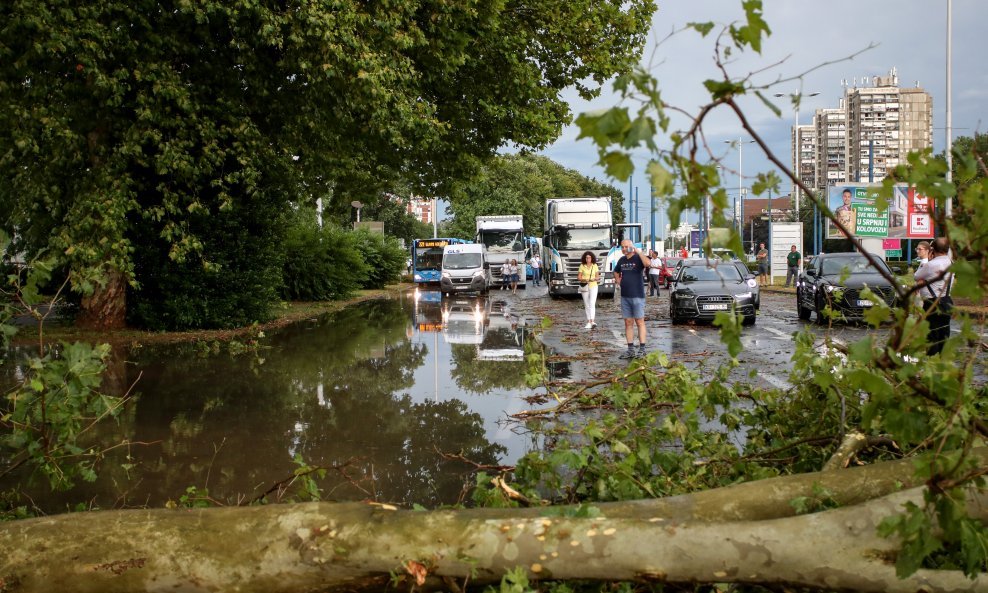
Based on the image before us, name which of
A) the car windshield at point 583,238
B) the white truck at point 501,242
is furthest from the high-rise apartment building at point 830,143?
the car windshield at point 583,238

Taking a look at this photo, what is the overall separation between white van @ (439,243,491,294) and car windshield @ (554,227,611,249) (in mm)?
6614

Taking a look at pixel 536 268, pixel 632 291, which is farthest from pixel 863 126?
pixel 632 291

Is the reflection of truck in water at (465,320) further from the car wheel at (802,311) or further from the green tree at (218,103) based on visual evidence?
the car wheel at (802,311)

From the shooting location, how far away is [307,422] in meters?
8.38

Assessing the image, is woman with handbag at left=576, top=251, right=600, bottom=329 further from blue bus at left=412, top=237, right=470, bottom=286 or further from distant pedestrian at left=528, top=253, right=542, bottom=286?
distant pedestrian at left=528, top=253, right=542, bottom=286

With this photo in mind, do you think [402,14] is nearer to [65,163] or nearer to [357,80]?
[357,80]

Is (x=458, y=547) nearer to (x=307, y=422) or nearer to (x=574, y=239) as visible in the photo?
(x=307, y=422)

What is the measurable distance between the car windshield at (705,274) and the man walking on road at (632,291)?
662 cm

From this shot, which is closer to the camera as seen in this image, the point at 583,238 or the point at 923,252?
the point at 923,252

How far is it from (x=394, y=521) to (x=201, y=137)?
1338 centimetres

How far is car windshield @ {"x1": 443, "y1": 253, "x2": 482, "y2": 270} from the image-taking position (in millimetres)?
39438

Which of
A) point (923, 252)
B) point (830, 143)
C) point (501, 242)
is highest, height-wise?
point (830, 143)

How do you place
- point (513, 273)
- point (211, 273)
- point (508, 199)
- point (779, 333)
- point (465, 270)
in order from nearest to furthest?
point (779, 333) < point (211, 273) < point (465, 270) < point (513, 273) < point (508, 199)

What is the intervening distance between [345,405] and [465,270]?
2965 cm
